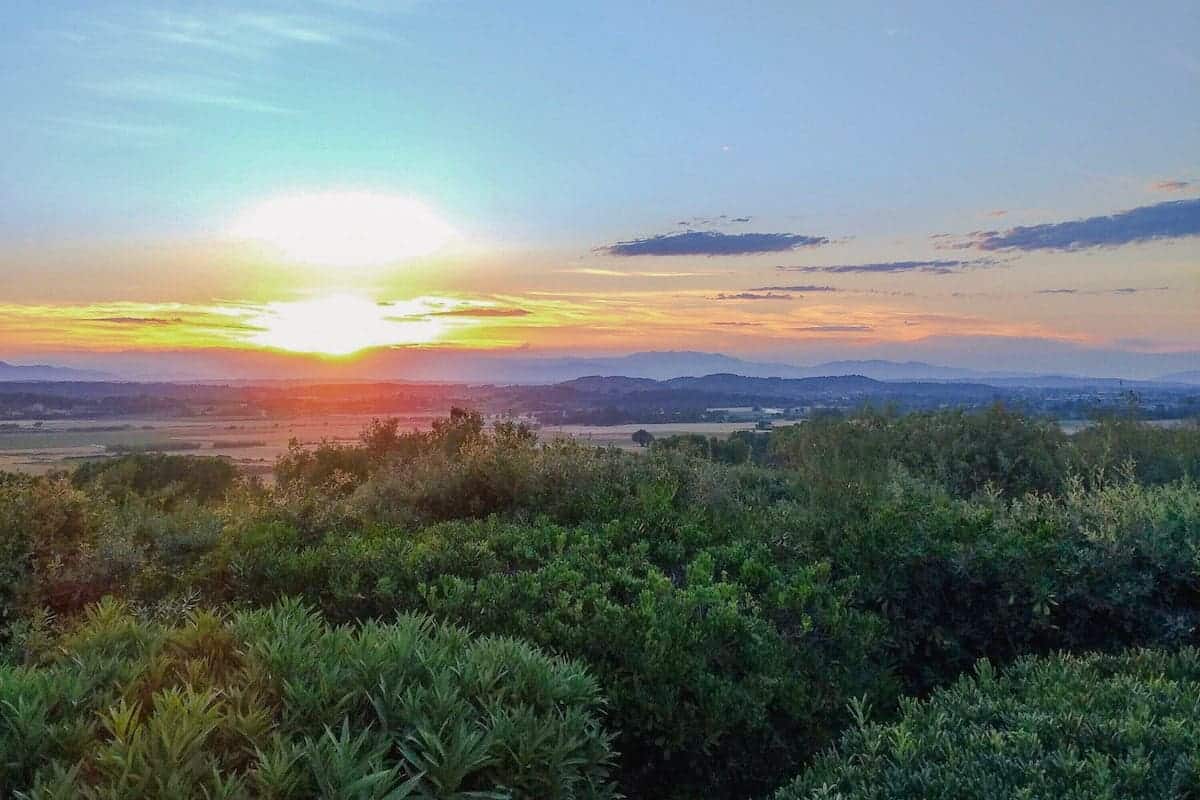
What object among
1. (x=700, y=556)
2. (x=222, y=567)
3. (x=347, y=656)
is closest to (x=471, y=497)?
(x=222, y=567)

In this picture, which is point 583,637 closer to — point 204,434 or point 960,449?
point 960,449

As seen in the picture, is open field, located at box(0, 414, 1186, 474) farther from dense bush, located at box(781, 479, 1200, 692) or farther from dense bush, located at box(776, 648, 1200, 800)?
dense bush, located at box(776, 648, 1200, 800)

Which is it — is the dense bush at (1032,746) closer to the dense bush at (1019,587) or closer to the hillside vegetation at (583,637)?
the hillside vegetation at (583,637)

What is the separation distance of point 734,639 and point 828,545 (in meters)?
2.13

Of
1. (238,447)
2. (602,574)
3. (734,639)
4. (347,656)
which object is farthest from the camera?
(238,447)

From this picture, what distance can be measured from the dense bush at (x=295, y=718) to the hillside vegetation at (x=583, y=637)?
0.04 ft

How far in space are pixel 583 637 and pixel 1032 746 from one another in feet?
7.03

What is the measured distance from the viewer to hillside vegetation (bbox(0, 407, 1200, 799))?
2.93 metres

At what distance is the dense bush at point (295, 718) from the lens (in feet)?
8.52

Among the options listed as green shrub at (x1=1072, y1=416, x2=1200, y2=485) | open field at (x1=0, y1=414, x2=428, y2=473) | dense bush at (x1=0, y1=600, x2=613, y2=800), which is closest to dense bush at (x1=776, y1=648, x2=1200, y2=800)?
dense bush at (x1=0, y1=600, x2=613, y2=800)

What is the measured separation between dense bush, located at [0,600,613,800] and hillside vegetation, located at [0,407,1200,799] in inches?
0.5

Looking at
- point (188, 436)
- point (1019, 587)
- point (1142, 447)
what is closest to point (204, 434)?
point (188, 436)

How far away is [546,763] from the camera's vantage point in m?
3.05

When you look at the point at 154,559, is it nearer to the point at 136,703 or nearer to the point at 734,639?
the point at 136,703
